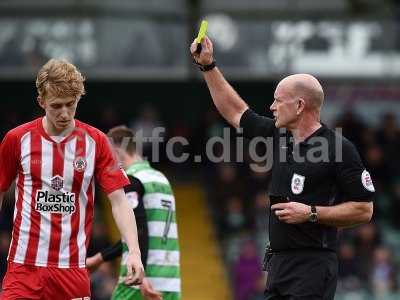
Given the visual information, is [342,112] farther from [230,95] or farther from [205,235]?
[230,95]

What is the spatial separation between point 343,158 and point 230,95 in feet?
3.46

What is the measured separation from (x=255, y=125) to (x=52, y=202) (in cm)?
142

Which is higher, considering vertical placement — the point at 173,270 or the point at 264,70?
the point at 264,70

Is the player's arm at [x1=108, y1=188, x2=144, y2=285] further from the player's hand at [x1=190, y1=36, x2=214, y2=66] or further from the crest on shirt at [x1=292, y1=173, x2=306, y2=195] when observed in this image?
the player's hand at [x1=190, y1=36, x2=214, y2=66]

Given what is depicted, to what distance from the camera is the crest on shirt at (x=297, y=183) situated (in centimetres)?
568

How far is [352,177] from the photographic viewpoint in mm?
5594

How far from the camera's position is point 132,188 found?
6699mm

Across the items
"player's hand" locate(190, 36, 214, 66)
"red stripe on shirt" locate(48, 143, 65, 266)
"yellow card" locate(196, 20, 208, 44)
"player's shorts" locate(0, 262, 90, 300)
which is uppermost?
"yellow card" locate(196, 20, 208, 44)

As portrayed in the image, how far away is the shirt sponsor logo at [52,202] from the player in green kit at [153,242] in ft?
4.16

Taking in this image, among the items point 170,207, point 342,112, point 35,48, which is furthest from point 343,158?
point 342,112

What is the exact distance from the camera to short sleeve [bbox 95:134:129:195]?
551 centimetres

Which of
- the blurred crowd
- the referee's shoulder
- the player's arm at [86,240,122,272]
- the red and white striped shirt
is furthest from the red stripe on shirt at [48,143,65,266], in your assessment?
the blurred crowd

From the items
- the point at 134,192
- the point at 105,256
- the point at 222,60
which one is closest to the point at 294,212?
the point at 134,192

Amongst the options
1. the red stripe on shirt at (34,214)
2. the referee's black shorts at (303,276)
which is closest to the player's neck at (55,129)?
the red stripe on shirt at (34,214)
